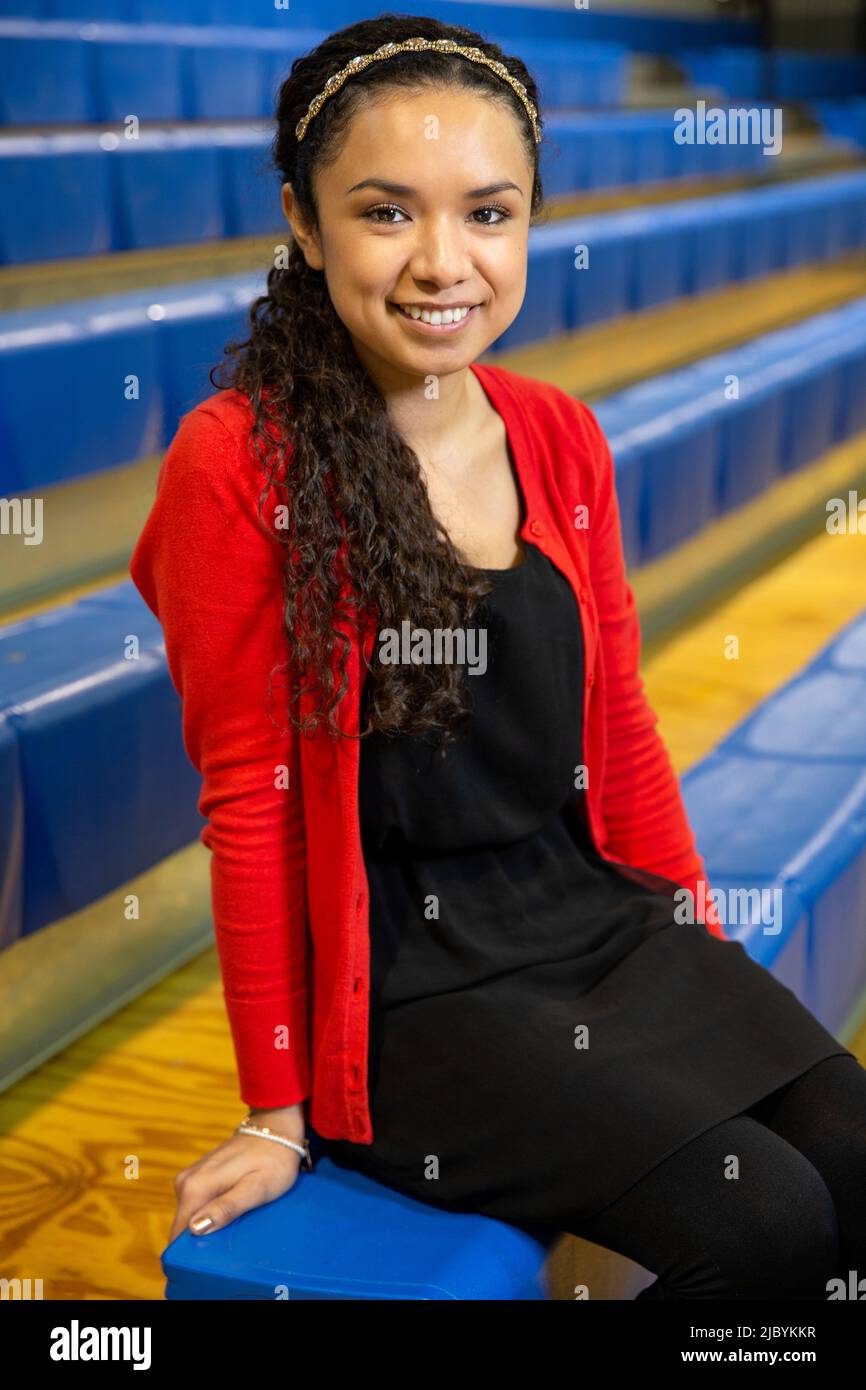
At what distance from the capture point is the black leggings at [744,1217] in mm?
415

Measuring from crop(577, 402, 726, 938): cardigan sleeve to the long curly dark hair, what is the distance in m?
0.08

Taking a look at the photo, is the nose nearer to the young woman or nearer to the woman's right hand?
the young woman

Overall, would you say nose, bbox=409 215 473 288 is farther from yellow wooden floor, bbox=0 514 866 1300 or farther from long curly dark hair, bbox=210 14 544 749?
yellow wooden floor, bbox=0 514 866 1300

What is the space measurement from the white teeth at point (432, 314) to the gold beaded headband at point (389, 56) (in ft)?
0.19

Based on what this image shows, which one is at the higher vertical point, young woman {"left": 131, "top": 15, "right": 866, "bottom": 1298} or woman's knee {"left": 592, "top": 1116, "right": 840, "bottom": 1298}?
young woman {"left": 131, "top": 15, "right": 866, "bottom": 1298}

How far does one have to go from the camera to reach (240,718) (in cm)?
45

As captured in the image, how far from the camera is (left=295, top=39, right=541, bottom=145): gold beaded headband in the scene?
430 millimetres

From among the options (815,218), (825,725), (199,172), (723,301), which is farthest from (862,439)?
(825,725)

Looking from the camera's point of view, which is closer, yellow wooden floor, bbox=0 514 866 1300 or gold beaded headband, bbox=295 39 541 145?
gold beaded headband, bbox=295 39 541 145

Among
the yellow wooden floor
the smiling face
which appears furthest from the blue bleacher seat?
the smiling face

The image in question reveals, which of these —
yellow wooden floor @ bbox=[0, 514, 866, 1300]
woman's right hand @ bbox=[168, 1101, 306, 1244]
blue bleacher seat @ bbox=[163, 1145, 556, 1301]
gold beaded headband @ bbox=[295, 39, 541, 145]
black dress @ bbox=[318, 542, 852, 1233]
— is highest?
gold beaded headband @ bbox=[295, 39, 541, 145]

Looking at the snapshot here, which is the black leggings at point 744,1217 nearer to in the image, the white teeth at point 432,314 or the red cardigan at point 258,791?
the red cardigan at point 258,791

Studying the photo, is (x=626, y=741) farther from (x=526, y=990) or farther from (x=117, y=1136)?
(x=117, y=1136)

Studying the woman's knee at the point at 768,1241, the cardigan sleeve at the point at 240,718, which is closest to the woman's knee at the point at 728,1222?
the woman's knee at the point at 768,1241
